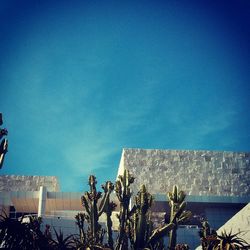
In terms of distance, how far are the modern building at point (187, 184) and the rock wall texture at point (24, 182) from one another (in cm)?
721

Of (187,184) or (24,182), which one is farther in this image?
(24,182)

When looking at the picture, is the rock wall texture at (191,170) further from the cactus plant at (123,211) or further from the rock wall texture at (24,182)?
the cactus plant at (123,211)

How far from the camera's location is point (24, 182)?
6047 centimetres

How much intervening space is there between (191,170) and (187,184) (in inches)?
88.9

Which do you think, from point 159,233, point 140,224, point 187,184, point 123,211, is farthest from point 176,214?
point 187,184

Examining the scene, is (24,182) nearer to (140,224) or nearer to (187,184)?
(187,184)

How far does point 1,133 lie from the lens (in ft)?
39.3

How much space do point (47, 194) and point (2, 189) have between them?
50.4ft

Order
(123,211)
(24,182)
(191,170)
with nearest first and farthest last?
(123,211) → (191,170) → (24,182)

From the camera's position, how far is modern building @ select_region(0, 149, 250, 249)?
48.3m

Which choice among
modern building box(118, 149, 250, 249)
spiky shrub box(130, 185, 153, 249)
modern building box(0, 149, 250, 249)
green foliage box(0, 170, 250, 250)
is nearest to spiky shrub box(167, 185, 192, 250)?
green foliage box(0, 170, 250, 250)

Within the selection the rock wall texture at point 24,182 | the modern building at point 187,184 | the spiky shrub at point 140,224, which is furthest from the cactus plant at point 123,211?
the rock wall texture at point 24,182

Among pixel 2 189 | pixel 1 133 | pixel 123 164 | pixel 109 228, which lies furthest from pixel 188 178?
pixel 1 133

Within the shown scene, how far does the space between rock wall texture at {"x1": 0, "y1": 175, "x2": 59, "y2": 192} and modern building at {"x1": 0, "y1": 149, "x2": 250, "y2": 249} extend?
284 inches
